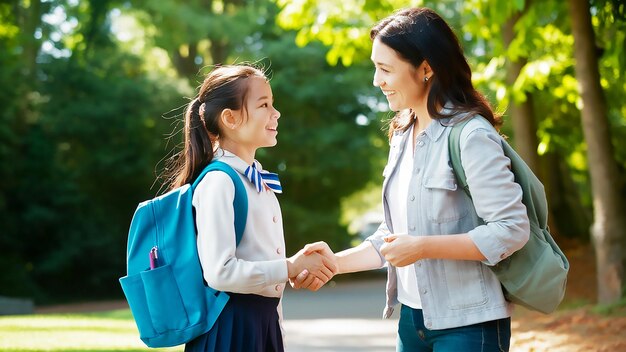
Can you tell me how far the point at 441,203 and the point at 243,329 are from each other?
31.5 inches

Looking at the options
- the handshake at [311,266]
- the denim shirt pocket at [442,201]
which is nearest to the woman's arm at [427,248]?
the denim shirt pocket at [442,201]

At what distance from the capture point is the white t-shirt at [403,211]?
3193 millimetres

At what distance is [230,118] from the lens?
3451 mm

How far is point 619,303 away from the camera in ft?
32.2

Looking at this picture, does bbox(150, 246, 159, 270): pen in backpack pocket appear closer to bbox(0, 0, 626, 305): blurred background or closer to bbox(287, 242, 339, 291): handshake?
bbox(287, 242, 339, 291): handshake

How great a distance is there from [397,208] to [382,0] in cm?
926

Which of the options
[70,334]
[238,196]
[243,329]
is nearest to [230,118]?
[238,196]

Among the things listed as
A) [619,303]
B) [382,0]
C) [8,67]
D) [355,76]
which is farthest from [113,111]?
[619,303]

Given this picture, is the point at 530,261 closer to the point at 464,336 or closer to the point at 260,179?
the point at 464,336

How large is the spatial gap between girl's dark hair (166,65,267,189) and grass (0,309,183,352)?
5554 mm

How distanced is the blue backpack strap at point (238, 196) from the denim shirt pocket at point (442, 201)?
0.62m

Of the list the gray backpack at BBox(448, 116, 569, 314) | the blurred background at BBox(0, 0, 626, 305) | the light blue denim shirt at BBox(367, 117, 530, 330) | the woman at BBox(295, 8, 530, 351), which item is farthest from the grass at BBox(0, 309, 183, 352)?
the blurred background at BBox(0, 0, 626, 305)

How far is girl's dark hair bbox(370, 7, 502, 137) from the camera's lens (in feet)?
10.2

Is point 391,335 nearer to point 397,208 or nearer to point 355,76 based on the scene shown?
point 397,208
